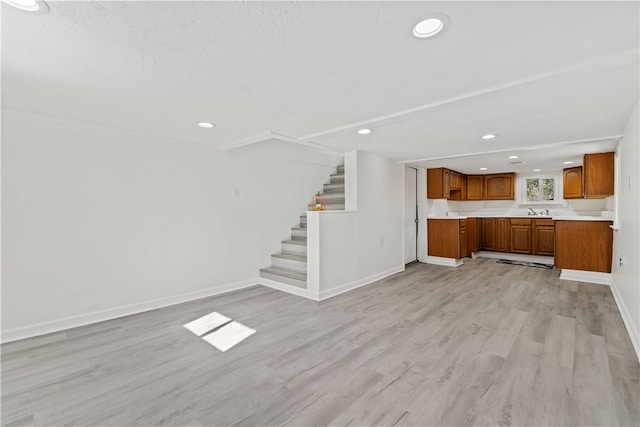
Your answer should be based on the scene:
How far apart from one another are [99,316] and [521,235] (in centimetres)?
775

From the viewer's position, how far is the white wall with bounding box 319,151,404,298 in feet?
13.1

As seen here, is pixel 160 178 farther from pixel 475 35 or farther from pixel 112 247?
pixel 475 35

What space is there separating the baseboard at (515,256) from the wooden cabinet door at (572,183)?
141 cm

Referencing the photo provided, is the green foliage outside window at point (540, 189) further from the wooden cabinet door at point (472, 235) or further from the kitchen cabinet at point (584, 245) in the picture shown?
the kitchen cabinet at point (584, 245)

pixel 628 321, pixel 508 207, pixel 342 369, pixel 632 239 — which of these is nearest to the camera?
pixel 342 369

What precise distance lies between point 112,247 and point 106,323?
0.80m

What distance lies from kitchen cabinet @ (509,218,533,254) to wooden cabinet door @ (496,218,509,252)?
0.26 ft

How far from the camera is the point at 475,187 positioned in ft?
24.7

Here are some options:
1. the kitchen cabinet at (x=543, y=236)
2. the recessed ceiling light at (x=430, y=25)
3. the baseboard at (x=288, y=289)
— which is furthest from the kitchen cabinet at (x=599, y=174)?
the recessed ceiling light at (x=430, y=25)

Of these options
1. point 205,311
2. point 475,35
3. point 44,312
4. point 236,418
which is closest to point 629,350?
point 475,35

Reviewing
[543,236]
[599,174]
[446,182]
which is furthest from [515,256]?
[599,174]

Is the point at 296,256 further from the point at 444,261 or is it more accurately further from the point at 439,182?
the point at 439,182

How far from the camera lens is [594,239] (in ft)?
15.0

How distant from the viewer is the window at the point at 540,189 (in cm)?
697
